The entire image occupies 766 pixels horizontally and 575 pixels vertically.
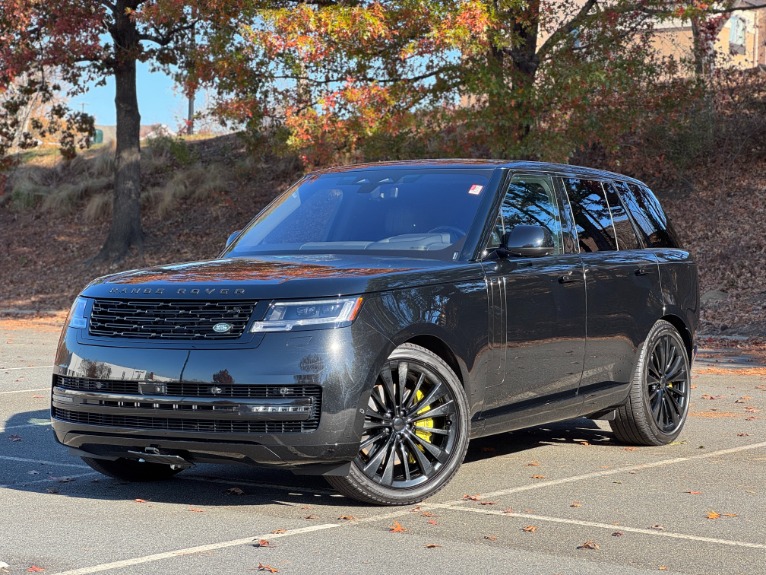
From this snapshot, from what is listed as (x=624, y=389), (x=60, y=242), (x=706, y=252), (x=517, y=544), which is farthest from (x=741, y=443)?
(x=60, y=242)

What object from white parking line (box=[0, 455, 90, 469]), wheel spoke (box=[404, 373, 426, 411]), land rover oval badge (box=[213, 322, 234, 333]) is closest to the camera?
land rover oval badge (box=[213, 322, 234, 333])

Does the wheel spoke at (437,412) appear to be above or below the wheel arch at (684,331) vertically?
below

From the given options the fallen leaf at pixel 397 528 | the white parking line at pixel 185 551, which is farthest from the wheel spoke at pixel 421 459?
the white parking line at pixel 185 551

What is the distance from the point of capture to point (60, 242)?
33906 mm

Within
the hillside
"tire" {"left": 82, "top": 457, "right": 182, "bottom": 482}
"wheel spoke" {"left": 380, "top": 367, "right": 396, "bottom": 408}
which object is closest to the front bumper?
"wheel spoke" {"left": 380, "top": 367, "right": 396, "bottom": 408}

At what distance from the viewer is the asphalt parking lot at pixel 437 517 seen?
557cm

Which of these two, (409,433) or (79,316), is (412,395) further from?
(79,316)

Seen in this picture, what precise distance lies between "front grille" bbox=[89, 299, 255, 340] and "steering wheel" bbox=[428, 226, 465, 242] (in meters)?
1.60

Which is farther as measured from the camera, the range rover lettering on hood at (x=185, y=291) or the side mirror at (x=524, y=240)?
the side mirror at (x=524, y=240)

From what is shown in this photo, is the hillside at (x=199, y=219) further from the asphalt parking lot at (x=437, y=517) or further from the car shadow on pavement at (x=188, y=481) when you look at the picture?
the car shadow on pavement at (x=188, y=481)

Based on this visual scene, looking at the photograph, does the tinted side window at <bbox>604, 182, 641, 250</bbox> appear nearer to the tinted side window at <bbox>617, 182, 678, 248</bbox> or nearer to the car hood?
the tinted side window at <bbox>617, 182, 678, 248</bbox>

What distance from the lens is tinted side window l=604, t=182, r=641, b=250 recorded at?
9.01 m

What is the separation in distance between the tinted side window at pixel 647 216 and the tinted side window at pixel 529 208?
4.07ft

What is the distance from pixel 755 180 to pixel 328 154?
9.52 meters
